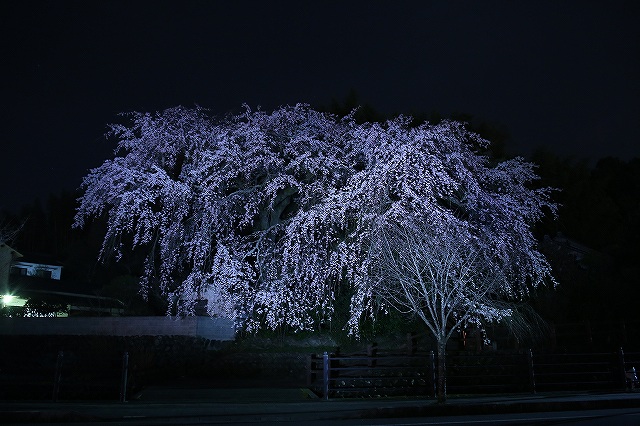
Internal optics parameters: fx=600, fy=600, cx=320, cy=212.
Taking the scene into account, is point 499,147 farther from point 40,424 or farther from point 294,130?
point 40,424

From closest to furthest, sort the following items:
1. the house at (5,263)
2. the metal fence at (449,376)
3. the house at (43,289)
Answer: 1. the metal fence at (449,376)
2. the house at (43,289)
3. the house at (5,263)

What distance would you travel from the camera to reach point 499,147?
112 feet

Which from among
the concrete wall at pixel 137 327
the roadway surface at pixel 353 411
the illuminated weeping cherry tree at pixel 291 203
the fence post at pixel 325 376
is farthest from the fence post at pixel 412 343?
the concrete wall at pixel 137 327

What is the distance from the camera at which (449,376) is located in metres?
17.0

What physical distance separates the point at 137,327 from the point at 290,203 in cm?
756

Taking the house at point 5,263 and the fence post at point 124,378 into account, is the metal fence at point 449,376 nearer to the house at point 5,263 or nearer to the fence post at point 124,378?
the fence post at point 124,378

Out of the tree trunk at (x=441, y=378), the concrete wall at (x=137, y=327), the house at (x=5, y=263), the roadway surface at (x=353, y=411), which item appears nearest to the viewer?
the roadway surface at (x=353, y=411)

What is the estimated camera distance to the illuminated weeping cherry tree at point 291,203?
19172 mm

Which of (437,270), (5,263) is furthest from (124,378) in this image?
(5,263)

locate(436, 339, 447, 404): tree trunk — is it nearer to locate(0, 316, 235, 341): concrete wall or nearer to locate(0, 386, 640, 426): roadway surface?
locate(0, 386, 640, 426): roadway surface

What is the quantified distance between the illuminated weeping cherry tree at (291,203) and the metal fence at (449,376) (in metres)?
1.78

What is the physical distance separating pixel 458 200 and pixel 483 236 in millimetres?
2904

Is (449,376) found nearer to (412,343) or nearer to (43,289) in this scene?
(412,343)

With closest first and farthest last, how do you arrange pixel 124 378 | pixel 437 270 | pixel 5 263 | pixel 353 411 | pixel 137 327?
1. pixel 353 411
2. pixel 437 270
3. pixel 124 378
4. pixel 137 327
5. pixel 5 263
